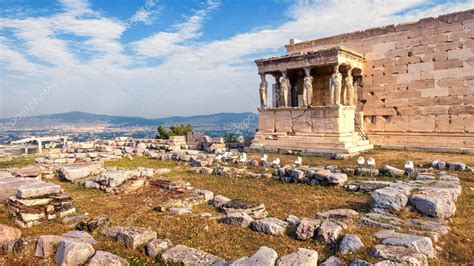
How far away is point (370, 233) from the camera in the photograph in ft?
18.4

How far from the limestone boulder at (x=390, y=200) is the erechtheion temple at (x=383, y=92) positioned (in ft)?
31.0

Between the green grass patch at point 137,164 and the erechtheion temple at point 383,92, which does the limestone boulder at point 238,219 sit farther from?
the erechtheion temple at point 383,92

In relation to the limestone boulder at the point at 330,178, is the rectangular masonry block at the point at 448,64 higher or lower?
higher

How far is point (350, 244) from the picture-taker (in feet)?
16.4

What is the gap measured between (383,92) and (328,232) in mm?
15815

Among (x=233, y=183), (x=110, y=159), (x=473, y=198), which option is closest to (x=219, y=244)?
(x=233, y=183)

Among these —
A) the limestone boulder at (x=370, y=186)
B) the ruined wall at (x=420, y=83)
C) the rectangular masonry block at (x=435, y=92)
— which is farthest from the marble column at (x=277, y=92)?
the limestone boulder at (x=370, y=186)

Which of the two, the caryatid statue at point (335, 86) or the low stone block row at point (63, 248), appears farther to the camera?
the caryatid statue at point (335, 86)

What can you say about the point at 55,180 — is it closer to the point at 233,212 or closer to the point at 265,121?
the point at 233,212

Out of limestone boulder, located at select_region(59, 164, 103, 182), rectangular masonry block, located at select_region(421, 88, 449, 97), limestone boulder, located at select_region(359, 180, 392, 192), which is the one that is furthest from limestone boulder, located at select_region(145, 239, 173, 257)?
rectangular masonry block, located at select_region(421, 88, 449, 97)

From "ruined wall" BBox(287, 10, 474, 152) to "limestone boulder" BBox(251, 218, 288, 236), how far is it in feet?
44.3

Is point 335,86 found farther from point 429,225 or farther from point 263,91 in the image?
point 429,225

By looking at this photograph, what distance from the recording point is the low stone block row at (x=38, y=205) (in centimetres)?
697

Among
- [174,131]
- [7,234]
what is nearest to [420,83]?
[7,234]
